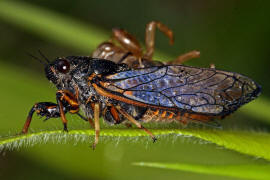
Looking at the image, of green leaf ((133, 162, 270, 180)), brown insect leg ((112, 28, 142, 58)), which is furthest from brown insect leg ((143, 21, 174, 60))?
green leaf ((133, 162, 270, 180))

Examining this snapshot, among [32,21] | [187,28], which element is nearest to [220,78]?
[32,21]

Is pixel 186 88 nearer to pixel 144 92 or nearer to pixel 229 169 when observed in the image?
pixel 144 92

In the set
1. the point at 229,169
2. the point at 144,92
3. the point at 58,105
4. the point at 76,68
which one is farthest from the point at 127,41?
the point at 229,169

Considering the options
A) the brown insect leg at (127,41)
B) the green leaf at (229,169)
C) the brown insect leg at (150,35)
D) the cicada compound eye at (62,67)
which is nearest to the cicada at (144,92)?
the cicada compound eye at (62,67)

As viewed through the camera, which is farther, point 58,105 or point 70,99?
point 70,99

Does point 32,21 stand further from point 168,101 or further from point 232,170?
point 232,170

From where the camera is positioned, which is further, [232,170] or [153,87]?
[153,87]
